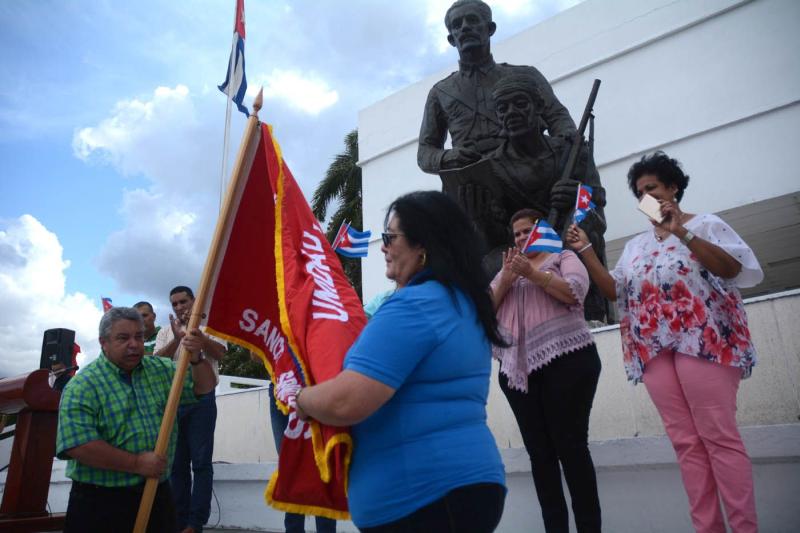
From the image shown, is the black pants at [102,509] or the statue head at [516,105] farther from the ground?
the statue head at [516,105]

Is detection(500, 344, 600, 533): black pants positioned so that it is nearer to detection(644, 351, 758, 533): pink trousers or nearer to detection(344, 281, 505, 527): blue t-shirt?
detection(644, 351, 758, 533): pink trousers

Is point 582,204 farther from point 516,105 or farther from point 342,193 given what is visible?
point 342,193

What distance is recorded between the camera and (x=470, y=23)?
3.92 meters

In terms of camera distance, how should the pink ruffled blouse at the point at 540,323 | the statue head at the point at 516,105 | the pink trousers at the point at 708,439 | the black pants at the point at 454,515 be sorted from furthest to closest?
the statue head at the point at 516,105 → the pink ruffled blouse at the point at 540,323 → the pink trousers at the point at 708,439 → the black pants at the point at 454,515

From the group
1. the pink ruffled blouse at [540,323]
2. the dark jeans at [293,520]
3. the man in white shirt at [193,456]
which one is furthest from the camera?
the man in white shirt at [193,456]

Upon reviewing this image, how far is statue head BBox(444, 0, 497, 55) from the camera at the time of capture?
3.90 m

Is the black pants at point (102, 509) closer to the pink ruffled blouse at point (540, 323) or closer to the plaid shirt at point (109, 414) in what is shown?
the plaid shirt at point (109, 414)

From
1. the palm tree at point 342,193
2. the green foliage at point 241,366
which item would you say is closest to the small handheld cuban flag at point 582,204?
the palm tree at point 342,193

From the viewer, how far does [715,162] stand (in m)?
10.2

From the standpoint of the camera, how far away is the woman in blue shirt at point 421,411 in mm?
1511

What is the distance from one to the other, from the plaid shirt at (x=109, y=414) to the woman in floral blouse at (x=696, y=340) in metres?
1.99

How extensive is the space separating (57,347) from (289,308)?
4858 millimetres

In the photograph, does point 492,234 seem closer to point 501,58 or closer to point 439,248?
point 439,248

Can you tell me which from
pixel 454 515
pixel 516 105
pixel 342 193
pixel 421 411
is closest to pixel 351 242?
pixel 516 105
